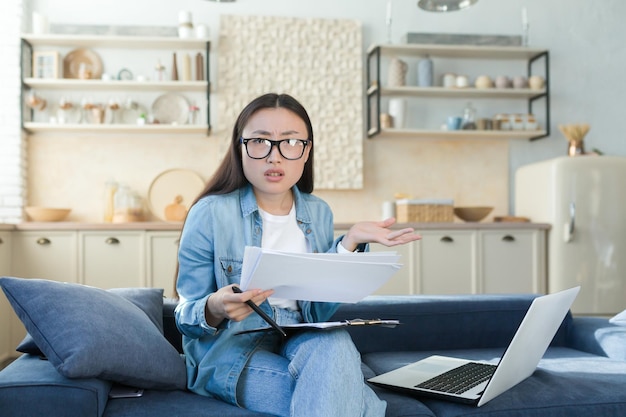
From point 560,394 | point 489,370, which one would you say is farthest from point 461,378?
point 560,394

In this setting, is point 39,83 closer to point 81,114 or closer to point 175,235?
point 81,114

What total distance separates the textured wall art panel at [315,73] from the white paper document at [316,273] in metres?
3.53

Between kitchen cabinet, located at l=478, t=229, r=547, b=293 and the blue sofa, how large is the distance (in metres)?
2.11

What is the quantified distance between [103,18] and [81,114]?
720 millimetres

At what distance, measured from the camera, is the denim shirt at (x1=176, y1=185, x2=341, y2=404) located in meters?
1.72

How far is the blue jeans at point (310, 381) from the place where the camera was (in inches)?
58.8

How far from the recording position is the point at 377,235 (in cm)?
178

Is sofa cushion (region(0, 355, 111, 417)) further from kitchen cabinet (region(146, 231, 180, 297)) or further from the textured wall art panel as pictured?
the textured wall art panel

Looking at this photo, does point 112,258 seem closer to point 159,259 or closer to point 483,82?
point 159,259

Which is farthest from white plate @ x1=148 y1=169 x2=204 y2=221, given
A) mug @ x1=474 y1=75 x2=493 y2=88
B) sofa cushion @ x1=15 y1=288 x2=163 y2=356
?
sofa cushion @ x1=15 y1=288 x2=163 y2=356

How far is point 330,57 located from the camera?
5234 millimetres

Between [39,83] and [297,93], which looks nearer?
[39,83]

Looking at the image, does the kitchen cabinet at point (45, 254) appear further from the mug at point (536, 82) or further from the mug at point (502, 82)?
the mug at point (536, 82)

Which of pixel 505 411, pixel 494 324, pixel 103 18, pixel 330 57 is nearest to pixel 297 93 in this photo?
pixel 330 57
